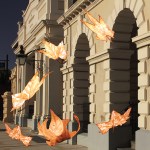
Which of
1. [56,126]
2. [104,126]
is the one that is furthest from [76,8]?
[56,126]

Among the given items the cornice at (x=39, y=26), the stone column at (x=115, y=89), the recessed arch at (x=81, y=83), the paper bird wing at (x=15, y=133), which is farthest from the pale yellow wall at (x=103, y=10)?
the cornice at (x=39, y=26)

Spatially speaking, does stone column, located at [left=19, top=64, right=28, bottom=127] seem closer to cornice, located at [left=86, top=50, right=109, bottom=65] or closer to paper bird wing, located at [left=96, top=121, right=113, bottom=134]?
cornice, located at [left=86, top=50, right=109, bottom=65]

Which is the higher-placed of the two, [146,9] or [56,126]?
[146,9]

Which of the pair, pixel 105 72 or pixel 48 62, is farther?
pixel 48 62

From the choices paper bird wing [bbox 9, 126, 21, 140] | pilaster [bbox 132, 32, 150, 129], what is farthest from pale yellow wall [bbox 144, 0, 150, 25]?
→ paper bird wing [bbox 9, 126, 21, 140]

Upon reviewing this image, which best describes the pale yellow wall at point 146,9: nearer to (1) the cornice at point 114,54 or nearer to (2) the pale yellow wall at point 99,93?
(1) the cornice at point 114,54

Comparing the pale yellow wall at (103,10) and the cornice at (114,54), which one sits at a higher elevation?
the pale yellow wall at (103,10)

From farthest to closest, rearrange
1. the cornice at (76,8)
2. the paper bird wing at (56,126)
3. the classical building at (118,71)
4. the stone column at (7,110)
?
the stone column at (7,110) → the cornice at (76,8) → the classical building at (118,71) → the paper bird wing at (56,126)

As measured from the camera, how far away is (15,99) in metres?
10.7

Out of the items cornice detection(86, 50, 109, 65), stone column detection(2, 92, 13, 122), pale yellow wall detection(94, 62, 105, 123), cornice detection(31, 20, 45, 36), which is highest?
cornice detection(31, 20, 45, 36)

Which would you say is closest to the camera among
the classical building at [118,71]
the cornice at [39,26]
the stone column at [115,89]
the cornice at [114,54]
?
the classical building at [118,71]

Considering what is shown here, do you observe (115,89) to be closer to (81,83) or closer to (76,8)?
(81,83)

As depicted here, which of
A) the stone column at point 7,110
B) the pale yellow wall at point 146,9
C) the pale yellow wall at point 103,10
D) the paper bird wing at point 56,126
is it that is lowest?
the stone column at point 7,110

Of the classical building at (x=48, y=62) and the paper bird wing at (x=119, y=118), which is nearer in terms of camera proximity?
the paper bird wing at (x=119, y=118)
